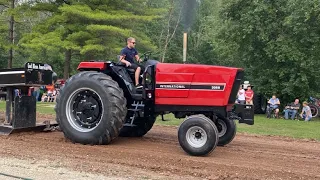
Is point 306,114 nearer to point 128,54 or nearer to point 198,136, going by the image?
point 128,54

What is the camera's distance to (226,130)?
29.0ft

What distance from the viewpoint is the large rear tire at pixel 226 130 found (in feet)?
28.9

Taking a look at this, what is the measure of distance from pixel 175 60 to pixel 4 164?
3727 centimetres

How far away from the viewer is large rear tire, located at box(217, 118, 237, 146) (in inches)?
346

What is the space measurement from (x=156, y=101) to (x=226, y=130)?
155 cm

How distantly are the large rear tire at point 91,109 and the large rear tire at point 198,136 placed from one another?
128 cm

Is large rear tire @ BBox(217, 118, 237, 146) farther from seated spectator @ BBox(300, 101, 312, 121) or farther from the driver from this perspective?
seated spectator @ BBox(300, 101, 312, 121)

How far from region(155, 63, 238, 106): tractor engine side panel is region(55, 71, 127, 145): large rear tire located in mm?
821

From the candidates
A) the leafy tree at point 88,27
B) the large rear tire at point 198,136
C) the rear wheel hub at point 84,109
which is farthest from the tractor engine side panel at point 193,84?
the leafy tree at point 88,27

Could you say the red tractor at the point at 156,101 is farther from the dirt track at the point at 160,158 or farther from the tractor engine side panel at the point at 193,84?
the dirt track at the point at 160,158

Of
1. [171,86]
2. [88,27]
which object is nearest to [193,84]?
[171,86]

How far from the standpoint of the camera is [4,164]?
258 inches

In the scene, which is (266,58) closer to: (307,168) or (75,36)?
(75,36)

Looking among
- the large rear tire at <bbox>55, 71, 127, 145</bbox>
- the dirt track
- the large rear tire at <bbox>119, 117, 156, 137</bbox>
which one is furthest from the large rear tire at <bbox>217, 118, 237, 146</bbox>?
the large rear tire at <bbox>55, 71, 127, 145</bbox>
